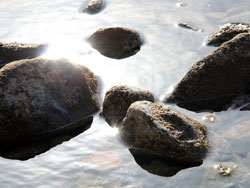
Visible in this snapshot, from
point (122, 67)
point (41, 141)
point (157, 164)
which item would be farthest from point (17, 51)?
point (157, 164)

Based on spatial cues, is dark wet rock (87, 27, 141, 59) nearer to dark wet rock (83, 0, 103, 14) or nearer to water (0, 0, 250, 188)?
water (0, 0, 250, 188)

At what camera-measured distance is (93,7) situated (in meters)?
7.93

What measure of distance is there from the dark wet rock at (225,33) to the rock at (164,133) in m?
2.36

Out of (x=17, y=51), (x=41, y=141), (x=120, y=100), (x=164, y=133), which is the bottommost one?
(x=41, y=141)

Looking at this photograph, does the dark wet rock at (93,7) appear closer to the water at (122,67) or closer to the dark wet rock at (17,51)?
the water at (122,67)

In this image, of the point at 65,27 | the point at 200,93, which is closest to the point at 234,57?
the point at 200,93

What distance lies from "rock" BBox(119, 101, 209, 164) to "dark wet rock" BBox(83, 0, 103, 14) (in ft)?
12.7

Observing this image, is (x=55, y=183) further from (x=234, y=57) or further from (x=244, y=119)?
(x=234, y=57)

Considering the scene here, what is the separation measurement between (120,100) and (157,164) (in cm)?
111

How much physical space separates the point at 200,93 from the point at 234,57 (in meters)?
0.66

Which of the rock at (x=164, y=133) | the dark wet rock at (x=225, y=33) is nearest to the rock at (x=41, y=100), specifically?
the rock at (x=164, y=133)

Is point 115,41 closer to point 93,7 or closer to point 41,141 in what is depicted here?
point 93,7

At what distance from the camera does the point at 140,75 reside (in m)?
5.86

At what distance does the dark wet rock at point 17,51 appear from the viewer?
6422 mm
